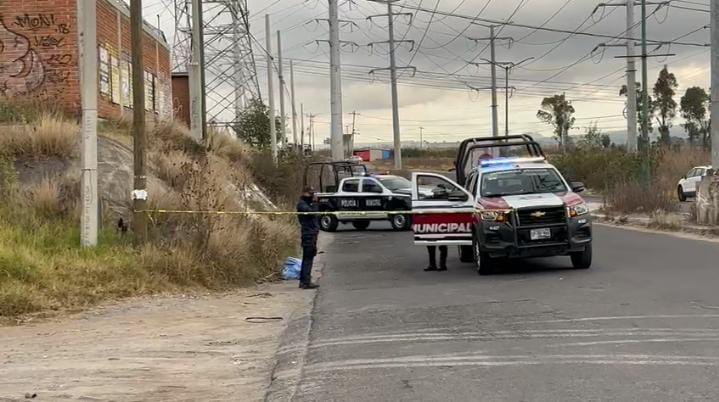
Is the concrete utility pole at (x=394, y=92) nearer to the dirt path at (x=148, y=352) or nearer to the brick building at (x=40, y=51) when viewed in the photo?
the brick building at (x=40, y=51)

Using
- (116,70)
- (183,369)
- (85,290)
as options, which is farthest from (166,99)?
(183,369)

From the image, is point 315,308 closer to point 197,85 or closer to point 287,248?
point 287,248

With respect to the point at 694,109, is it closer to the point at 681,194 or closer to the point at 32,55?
the point at 681,194

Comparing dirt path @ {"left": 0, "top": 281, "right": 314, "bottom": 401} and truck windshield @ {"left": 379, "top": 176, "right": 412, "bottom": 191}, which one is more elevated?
truck windshield @ {"left": 379, "top": 176, "right": 412, "bottom": 191}

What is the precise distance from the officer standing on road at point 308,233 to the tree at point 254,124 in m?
36.2

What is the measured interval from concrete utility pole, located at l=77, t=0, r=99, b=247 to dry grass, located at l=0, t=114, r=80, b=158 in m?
3.99

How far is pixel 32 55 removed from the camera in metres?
20.4

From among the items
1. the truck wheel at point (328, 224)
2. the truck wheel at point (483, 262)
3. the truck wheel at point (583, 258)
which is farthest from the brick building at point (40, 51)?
the truck wheel at point (583, 258)

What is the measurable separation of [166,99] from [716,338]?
30.4 metres

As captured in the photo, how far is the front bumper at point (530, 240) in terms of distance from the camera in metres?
12.8

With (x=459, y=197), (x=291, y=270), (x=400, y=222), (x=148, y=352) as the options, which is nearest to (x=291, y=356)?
(x=148, y=352)

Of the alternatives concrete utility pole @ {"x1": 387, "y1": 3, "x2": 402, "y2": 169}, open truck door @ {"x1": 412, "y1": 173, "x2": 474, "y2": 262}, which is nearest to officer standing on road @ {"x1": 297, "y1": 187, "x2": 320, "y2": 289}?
open truck door @ {"x1": 412, "y1": 173, "x2": 474, "y2": 262}

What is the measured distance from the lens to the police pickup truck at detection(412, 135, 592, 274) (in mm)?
12836

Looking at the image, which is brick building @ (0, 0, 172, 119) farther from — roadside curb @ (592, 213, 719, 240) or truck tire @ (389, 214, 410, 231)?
roadside curb @ (592, 213, 719, 240)
